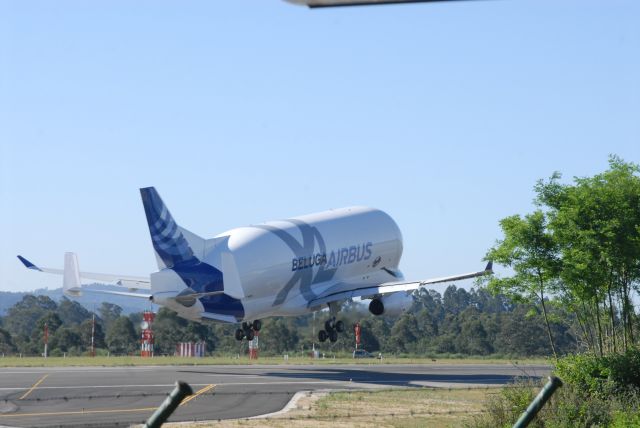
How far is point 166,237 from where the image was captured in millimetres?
54625

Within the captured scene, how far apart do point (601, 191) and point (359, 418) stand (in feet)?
55.2

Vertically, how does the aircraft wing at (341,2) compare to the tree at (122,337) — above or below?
below

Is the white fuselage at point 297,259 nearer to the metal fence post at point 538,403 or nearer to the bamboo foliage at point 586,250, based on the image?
the bamboo foliage at point 586,250

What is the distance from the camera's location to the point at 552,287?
149 feet

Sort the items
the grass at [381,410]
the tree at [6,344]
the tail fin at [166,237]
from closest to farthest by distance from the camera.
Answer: the grass at [381,410], the tail fin at [166,237], the tree at [6,344]

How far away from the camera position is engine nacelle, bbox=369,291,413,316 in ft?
214

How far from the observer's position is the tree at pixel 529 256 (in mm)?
44062

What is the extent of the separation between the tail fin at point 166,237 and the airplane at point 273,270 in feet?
0.17

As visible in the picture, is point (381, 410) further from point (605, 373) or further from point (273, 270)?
point (273, 270)

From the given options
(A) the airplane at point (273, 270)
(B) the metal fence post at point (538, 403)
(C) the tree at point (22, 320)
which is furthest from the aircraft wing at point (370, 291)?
(C) the tree at point (22, 320)

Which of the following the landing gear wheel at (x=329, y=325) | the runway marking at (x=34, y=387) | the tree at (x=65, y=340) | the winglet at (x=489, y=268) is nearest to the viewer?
the runway marking at (x=34, y=387)

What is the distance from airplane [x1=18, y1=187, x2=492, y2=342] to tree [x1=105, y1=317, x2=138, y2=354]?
208 feet

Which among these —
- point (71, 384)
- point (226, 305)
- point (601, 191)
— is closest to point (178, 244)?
point (226, 305)

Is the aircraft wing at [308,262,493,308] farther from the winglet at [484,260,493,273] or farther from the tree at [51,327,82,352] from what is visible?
the tree at [51,327,82,352]
